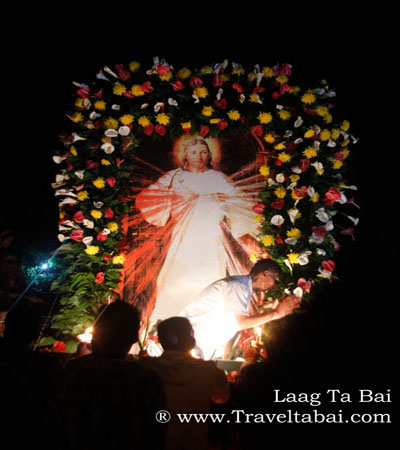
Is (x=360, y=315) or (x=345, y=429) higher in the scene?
(x=360, y=315)

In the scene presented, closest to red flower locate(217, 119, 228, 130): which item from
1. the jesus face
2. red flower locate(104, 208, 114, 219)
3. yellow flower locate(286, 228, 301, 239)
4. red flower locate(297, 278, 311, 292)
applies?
the jesus face

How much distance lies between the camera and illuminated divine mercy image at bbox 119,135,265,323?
464cm

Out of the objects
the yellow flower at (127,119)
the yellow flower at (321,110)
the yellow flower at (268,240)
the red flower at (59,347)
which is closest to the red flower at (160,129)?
the yellow flower at (127,119)

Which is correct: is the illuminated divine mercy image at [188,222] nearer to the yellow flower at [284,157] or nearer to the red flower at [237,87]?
the yellow flower at [284,157]

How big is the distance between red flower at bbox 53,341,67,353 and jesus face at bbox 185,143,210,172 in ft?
11.2

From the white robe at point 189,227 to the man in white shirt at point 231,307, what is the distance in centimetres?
30

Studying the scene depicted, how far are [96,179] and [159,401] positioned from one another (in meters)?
3.88

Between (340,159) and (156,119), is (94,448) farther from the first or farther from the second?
(340,159)

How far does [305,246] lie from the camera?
14.7 feet

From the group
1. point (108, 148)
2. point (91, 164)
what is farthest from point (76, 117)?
point (91, 164)

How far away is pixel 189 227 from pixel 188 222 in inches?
3.6

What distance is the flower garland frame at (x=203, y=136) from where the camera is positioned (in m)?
4.45

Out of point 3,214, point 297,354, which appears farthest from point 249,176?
point 3,214

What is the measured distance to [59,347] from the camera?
4.06 meters
